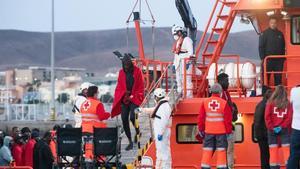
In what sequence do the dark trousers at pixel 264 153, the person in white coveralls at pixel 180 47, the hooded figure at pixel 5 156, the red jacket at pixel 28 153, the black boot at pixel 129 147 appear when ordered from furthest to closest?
1. the red jacket at pixel 28 153
2. the hooded figure at pixel 5 156
3. the person in white coveralls at pixel 180 47
4. the black boot at pixel 129 147
5. the dark trousers at pixel 264 153

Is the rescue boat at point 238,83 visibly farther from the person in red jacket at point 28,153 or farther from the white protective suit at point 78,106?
the person in red jacket at point 28,153

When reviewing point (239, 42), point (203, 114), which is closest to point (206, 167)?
point (203, 114)

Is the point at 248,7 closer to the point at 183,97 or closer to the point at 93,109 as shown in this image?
the point at 183,97

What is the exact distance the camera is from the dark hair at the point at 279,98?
21938 millimetres

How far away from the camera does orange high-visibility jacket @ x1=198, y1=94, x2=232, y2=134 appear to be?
22531 millimetres

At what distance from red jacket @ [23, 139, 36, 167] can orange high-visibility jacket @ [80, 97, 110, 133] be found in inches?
116

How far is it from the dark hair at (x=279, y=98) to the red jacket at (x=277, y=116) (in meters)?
0.11

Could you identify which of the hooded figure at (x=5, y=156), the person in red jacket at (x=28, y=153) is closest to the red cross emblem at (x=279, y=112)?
the hooded figure at (x=5, y=156)

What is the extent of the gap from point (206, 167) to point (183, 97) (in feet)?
7.20

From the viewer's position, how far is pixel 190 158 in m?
23.8

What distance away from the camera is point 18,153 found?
26.7m

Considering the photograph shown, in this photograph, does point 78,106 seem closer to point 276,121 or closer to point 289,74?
point 289,74

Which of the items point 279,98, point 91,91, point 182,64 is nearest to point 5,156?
point 91,91

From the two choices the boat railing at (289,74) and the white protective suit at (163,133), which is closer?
the white protective suit at (163,133)
